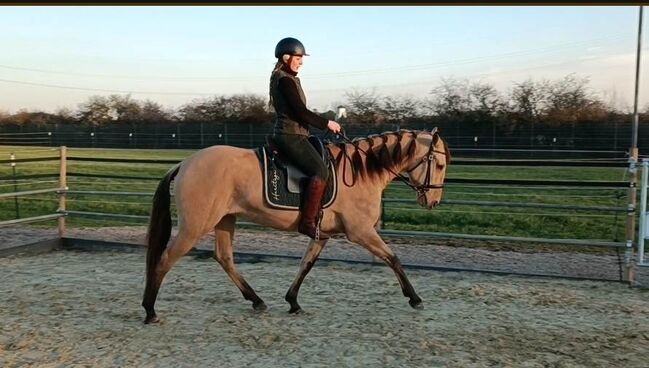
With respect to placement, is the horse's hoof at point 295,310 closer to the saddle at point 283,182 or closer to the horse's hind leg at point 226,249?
the horse's hind leg at point 226,249

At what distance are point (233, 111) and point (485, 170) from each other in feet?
75.1

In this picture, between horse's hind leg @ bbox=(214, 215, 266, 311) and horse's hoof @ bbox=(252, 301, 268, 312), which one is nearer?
horse's hoof @ bbox=(252, 301, 268, 312)

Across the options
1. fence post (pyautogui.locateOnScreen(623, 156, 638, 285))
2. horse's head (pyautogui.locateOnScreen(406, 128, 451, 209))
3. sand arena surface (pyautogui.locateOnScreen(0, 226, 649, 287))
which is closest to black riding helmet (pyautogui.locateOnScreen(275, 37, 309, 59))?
horse's head (pyautogui.locateOnScreen(406, 128, 451, 209))

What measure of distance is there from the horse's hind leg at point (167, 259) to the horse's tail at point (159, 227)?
0.26ft

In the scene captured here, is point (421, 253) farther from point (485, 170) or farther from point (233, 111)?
point (233, 111)

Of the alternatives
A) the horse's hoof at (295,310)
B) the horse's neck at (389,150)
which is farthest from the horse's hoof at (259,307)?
the horse's neck at (389,150)

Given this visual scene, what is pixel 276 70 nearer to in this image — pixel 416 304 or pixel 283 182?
pixel 283 182

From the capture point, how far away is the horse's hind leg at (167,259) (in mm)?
4340

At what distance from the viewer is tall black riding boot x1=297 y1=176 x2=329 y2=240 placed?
4391 mm

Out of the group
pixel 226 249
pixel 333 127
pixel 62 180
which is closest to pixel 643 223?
pixel 333 127

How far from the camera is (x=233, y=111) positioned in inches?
1617

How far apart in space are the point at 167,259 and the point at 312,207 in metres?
1.23

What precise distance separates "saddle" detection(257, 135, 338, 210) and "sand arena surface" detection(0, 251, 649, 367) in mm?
964

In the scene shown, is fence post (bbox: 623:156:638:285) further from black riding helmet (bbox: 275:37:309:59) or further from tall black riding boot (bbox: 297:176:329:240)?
black riding helmet (bbox: 275:37:309:59)
